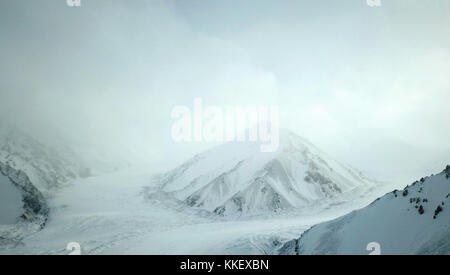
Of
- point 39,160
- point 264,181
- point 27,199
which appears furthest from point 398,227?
point 39,160

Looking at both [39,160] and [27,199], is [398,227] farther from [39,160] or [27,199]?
[39,160]

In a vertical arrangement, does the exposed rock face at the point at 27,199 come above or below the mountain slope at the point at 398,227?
below

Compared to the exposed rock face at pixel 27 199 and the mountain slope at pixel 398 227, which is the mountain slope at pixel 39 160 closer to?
the exposed rock face at pixel 27 199

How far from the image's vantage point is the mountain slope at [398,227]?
42.5 ft

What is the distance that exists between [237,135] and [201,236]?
193 feet

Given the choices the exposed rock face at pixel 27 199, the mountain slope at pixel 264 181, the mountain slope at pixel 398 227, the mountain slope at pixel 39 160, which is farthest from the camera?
the mountain slope at pixel 39 160

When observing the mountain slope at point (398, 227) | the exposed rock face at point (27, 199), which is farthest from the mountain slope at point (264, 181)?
the mountain slope at point (398, 227)

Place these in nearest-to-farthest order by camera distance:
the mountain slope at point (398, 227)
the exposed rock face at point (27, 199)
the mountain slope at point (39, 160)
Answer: the mountain slope at point (398, 227), the exposed rock face at point (27, 199), the mountain slope at point (39, 160)

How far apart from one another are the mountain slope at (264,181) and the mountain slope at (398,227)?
29912 millimetres

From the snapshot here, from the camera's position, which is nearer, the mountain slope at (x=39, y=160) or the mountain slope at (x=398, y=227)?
the mountain slope at (x=398, y=227)

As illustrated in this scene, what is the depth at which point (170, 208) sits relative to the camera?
55031mm

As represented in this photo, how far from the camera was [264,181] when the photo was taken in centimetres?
5525
